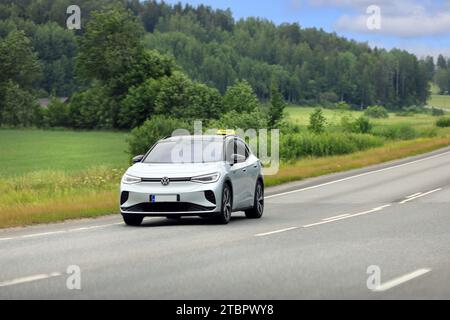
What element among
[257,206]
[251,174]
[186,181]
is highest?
[186,181]

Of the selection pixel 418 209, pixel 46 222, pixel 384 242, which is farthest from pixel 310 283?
pixel 418 209

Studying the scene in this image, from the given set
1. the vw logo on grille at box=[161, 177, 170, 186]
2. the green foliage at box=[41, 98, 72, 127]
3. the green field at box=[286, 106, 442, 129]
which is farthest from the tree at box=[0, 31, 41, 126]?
the vw logo on grille at box=[161, 177, 170, 186]

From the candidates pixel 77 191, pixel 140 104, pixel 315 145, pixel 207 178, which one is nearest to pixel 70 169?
pixel 315 145

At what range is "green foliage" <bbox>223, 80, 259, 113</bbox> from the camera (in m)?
113

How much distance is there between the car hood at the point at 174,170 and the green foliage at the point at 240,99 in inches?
3679

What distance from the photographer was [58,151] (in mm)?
84562

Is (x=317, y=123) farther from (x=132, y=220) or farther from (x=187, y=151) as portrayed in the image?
(x=132, y=220)

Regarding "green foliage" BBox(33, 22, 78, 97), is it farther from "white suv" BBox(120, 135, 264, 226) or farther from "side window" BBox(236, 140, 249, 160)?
"white suv" BBox(120, 135, 264, 226)

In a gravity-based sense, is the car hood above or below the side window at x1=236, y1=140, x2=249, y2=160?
below

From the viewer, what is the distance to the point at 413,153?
56312 millimetres

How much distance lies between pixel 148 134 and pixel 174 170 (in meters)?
51.4

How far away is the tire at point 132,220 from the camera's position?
60.7 feet

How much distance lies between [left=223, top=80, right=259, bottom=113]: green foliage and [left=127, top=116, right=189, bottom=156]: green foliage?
42.0 metres

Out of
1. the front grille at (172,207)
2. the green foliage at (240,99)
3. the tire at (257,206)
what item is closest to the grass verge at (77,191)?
the front grille at (172,207)
